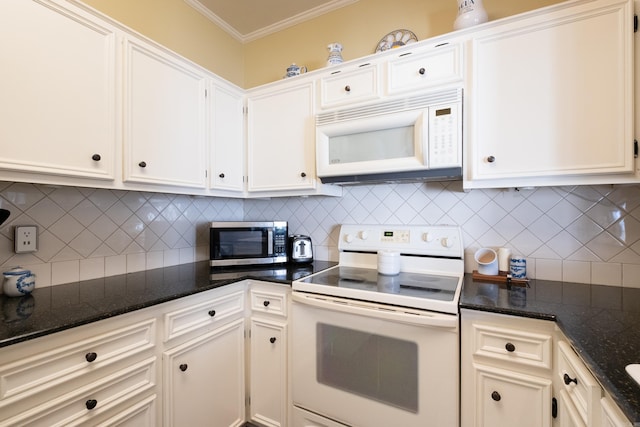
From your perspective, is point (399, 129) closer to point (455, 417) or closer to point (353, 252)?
point (353, 252)

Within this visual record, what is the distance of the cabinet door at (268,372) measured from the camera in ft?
5.16

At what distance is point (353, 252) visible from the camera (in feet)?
Answer: 6.33

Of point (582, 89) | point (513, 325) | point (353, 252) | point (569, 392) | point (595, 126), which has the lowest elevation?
point (569, 392)

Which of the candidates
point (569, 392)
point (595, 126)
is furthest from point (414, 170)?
point (569, 392)

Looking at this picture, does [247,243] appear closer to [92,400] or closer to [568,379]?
[92,400]

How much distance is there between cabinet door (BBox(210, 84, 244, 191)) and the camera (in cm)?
185

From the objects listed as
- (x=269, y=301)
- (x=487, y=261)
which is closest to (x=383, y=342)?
(x=269, y=301)

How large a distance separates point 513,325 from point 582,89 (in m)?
1.03

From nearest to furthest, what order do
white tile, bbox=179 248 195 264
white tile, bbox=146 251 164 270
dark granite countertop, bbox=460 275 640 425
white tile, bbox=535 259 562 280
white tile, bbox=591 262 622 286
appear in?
dark granite countertop, bbox=460 275 640 425, white tile, bbox=591 262 622 286, white tile, bbox=535 259 562 280, white tile, bbox=146 251 164 270, white tile, bbox=179 248 195 264

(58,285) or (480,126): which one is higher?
(480,126)

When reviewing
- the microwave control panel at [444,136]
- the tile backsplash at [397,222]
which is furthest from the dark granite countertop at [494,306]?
the microwave control panel at [444,136]

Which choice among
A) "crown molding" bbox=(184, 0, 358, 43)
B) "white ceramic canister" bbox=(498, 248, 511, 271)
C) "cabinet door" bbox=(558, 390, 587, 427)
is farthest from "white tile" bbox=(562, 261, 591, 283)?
"crown molding" bbox=(184, 0, 358, 43)

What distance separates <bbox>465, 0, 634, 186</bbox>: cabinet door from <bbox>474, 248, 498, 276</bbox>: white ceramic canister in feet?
1.49

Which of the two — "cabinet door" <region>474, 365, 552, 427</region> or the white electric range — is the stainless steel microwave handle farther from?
"cabinet door" <region>474, 365, 552, 427</region>
